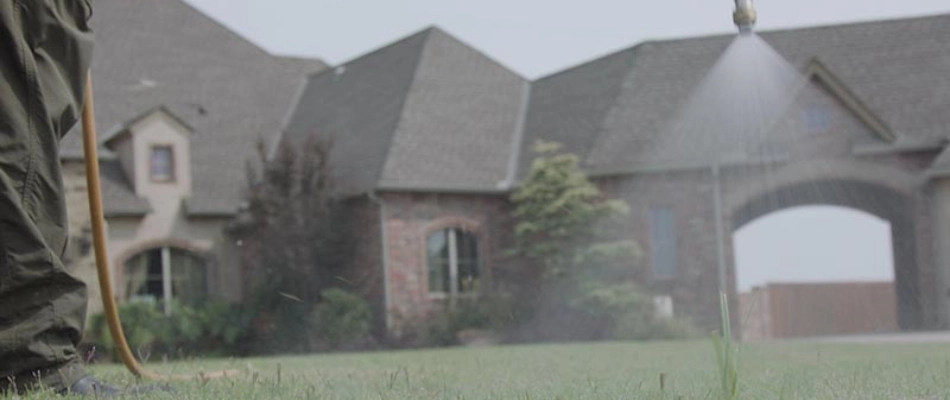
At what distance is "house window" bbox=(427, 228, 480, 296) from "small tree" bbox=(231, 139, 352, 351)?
69.1 inches

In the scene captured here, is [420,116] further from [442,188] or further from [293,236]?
[293,236]

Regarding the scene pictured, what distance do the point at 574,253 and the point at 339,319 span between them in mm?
4404

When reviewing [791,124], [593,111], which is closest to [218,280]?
[593,111]

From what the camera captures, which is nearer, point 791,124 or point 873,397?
point 873,397

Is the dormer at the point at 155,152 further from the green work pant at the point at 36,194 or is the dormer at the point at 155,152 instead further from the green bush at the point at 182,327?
the green work pant at the point at 36,194

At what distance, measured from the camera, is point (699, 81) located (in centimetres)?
2531

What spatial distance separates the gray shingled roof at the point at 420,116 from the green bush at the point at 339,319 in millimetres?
2190

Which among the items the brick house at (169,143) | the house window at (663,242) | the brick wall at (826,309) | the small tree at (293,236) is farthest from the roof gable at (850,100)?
the brick house at (169,143)

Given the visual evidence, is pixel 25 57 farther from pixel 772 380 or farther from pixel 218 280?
pixel 218 280

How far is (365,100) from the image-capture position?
27.1 metres

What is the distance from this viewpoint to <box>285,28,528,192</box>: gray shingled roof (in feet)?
80.2

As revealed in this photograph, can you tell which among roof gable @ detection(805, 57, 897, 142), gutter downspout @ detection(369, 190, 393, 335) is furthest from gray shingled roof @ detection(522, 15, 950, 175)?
gutter downspout @ detection(369, 190, 393, 335)

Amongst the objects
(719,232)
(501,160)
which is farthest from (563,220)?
(719,232)

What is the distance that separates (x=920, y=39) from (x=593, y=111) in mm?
6668
